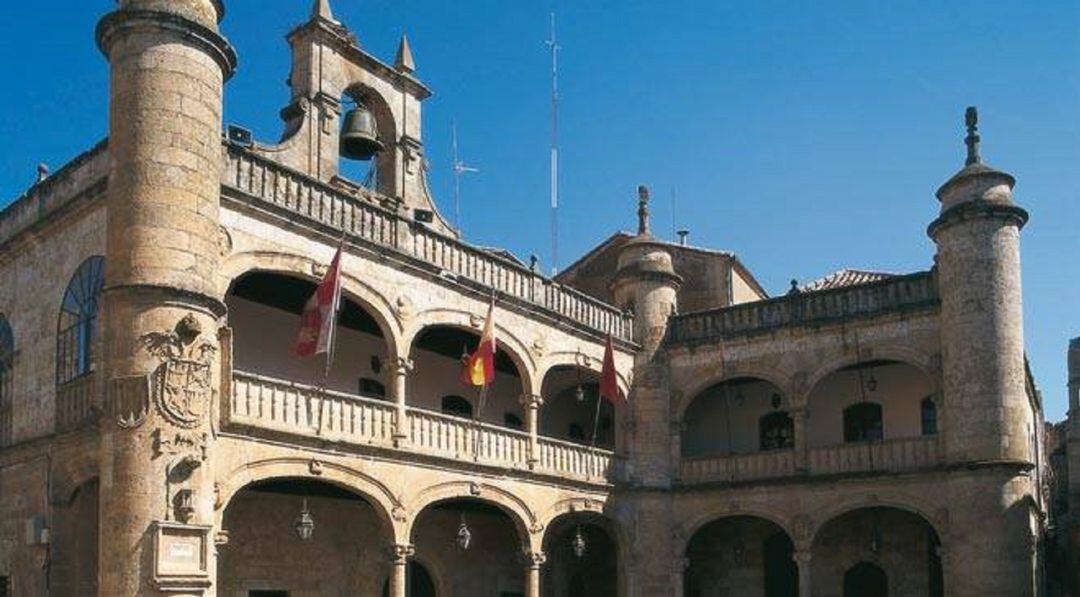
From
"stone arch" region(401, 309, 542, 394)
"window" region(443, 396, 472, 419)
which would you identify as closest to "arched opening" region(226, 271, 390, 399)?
"stone arch" region(401, 309, 542, 394)

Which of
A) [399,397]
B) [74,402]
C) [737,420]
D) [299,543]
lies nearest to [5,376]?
[74,402]

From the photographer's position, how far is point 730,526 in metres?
26.2

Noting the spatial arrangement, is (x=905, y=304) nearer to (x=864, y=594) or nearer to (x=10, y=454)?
(x=864, y=594)

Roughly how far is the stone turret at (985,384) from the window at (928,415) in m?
2.54

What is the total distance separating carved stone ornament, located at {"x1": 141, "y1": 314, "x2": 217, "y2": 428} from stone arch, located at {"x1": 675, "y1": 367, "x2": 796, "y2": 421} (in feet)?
43.3

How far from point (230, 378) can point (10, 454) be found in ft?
15.2

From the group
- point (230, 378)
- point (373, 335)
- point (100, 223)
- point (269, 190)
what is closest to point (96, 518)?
point (230, 378)

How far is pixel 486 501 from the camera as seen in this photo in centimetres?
2052

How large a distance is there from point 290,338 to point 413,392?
11.1ft

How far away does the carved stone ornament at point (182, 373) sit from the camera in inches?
540

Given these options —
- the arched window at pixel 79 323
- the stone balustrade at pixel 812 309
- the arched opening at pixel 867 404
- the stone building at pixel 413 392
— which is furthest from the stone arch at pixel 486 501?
the arched opening at pixel 867 404

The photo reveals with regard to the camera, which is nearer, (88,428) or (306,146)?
(88,428)

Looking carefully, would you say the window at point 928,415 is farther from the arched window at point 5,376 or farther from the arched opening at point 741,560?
the arched window at point 5,376

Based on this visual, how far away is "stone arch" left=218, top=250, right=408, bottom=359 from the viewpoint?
51.8ft
